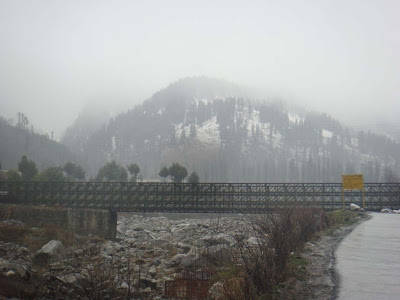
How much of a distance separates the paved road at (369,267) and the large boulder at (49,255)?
13.1m

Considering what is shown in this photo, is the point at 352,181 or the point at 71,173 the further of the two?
the point at 71,173

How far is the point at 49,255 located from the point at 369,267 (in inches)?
584

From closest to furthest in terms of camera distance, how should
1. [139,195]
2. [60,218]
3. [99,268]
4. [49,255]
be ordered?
[99,268] → [49,255] → [60,218] → [139,195]

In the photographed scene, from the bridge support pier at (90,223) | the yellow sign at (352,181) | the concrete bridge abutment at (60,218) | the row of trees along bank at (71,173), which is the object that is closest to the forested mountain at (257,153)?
the row of trees along bank at (71,173)

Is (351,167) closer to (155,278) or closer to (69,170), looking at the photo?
(69,170)

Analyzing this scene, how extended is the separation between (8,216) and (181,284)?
26.4 m

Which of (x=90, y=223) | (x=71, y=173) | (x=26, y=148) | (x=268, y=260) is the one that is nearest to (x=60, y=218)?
(x=90, y=223)

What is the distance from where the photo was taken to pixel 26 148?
86250mm

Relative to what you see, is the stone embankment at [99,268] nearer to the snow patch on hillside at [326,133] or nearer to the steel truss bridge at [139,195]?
the steel truss bridge at [139,195]

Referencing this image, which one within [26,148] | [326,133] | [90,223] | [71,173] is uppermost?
[326,133]

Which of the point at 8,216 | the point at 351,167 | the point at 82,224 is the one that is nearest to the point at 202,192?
the point at 82,224

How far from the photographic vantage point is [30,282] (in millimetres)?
12430

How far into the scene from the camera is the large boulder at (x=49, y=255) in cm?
1770

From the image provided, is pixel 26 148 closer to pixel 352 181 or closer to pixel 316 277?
pixel 352 181
